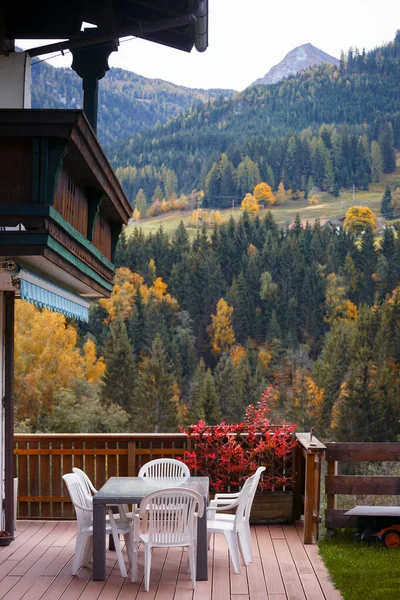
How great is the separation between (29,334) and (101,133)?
46.1 metres

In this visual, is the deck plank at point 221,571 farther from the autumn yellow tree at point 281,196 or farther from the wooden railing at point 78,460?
the autumn yellow tree at point 281,196

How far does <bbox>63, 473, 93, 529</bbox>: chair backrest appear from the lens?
6.35m

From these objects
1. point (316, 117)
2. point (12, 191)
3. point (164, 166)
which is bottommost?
Result: point (12, 191)

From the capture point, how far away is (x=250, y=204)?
313ft

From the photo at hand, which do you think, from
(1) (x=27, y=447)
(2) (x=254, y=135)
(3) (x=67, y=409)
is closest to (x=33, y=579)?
(1) (x=27, y=447)

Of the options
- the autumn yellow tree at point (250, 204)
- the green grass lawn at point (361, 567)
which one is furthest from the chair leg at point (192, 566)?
the autumn yellow tree at point (250, 204)

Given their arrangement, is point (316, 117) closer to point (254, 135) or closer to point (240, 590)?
point (254, 135)

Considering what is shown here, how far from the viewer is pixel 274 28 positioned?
126875 mm

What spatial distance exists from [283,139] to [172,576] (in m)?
95.4

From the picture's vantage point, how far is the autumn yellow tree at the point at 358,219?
87938mm

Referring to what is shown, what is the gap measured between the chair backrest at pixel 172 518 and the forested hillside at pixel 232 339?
5033cm

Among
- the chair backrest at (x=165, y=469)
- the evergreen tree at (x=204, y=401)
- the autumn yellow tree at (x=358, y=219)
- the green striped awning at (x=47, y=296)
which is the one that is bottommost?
the evergreen tree at (x=204, y=401)

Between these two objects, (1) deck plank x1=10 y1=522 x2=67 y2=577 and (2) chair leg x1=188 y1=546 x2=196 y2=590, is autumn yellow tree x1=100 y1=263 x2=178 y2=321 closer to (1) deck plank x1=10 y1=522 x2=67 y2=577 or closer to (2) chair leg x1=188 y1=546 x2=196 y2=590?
(1) deck plank x1=10 y1=522 x2=67 y2=577

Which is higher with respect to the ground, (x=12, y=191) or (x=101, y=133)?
(x=101, y=133)
